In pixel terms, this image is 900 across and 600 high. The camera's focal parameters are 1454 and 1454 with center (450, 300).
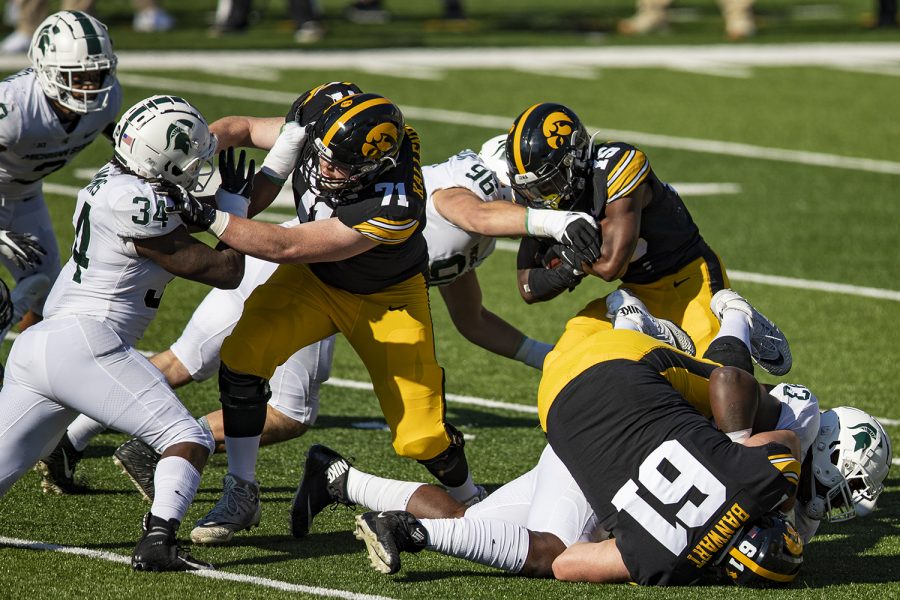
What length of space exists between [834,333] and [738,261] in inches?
62.2

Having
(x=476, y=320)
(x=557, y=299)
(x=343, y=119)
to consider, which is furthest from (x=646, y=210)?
(x=557, y=299)

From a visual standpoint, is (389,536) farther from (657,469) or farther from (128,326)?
(128,326)

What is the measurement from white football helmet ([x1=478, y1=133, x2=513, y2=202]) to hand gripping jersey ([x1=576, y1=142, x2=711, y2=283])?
39 cm

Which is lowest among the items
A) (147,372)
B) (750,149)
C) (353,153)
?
(750,149)

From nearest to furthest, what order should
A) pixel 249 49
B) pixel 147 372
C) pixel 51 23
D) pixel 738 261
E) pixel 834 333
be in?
pixel 147 372 → pixel 51 23 → pixel 834 333 → pixel 738 261 → pixel 249 49

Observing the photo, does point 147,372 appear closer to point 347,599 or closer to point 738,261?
point 347,599

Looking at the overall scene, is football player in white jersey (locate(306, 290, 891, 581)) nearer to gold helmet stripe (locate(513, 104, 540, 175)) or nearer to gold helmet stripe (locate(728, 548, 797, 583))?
gold helmet stripe (locate(728, 548, 797, 583))

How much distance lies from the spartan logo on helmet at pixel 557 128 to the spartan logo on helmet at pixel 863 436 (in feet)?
5.15

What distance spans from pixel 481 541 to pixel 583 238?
122 cm

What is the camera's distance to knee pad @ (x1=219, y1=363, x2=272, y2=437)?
5395 millimetres

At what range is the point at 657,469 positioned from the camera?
4.79 metres

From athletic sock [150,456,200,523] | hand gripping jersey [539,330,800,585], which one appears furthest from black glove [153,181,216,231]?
hand gripping jersey [539,330,800,585]

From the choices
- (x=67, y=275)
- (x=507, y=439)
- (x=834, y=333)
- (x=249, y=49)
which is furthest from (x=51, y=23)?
(x=249, y=49)

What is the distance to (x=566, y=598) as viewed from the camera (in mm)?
4766
